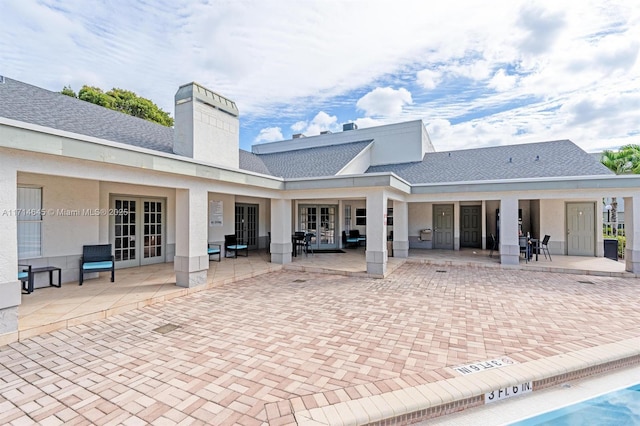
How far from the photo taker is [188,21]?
8.74 meters

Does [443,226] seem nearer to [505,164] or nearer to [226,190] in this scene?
[505,164]

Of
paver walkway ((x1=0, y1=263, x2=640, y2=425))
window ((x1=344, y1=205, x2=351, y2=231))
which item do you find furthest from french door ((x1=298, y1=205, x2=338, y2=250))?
paver walkway ((x1=0, y1=263, x2=640, y2=425))

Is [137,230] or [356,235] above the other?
[137,230]

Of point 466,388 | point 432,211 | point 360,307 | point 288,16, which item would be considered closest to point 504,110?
point 432,211

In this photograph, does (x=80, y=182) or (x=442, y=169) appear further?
(x=442, y=169)

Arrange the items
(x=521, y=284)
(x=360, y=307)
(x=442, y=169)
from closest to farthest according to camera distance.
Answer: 1. (x=360, y=307)
2. (x=521, y=284)
3. (x=442, y=169)

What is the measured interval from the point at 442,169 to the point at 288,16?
33.4 ft

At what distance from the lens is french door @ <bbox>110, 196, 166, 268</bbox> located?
371 inches

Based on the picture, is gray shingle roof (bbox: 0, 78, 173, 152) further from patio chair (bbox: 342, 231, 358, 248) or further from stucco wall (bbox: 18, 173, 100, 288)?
patio chair (bbox: 342, 231, 358, 248)

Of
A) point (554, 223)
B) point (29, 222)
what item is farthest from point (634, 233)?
point (29, 222)

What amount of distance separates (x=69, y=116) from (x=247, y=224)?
8390 mm

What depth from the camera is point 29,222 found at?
704 centimetres

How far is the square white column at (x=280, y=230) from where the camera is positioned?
11.1 m

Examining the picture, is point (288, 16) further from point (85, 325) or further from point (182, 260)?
point (85, 325)
